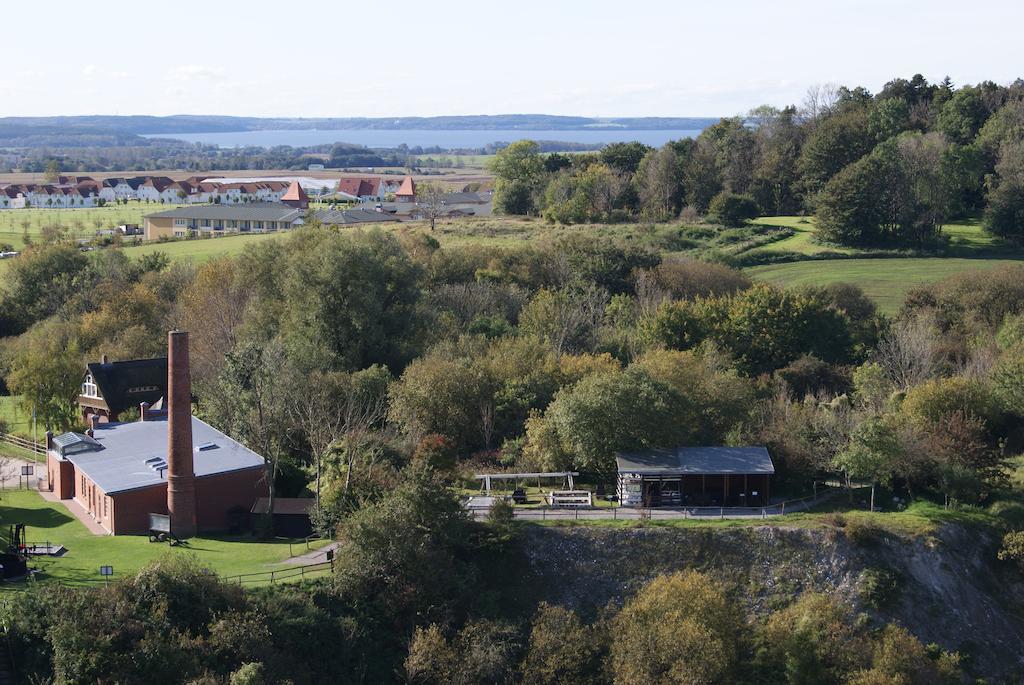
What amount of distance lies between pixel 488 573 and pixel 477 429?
37.0 feet

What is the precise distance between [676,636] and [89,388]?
32.4 metres

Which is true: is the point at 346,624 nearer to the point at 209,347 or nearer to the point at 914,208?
the point at 209,347

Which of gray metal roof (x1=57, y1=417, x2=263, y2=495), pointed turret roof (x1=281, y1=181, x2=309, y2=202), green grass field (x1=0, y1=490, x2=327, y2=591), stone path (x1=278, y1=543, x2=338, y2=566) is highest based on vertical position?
pointed turret roof (x1=281, y1=181, x2=309, y2=202)

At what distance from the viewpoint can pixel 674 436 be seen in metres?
41.2

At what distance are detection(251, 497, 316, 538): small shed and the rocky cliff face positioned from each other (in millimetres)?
8149

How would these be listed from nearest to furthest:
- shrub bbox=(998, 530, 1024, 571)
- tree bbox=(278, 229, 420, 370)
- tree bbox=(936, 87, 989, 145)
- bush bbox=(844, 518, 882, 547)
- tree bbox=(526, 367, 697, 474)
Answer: bush bbox=(844, 518, 882, 547) → shrub bbox=(998, 530, 1024, 571) → tree bbox=(526, 367, 697, 474) → tree bbox=(278, 229, 420, 370) → tree bbox=(936, 87, 989, 145)

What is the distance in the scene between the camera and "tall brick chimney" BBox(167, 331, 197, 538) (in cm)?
3822

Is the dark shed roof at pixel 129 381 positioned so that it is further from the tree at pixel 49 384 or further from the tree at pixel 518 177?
the tree at pixel 518 177

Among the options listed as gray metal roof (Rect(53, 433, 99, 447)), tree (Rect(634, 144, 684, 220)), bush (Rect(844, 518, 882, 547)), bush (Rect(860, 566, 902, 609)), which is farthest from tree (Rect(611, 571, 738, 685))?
tree (Rect(634, 144, 684, 220))

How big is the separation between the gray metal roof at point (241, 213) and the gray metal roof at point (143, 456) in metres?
55.1

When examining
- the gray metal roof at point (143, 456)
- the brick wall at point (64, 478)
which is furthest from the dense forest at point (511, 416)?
the brick wall at point (64, 478)

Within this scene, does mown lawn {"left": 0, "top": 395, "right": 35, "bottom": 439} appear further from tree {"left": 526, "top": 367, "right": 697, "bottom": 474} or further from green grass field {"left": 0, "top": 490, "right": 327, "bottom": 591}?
tree {"left": 526, "top": 367, "right": 697, "bottom": 474}

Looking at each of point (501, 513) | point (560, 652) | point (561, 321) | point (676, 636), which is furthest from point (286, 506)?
point (561, 321)

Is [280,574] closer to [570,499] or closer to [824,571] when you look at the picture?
[570,499]
